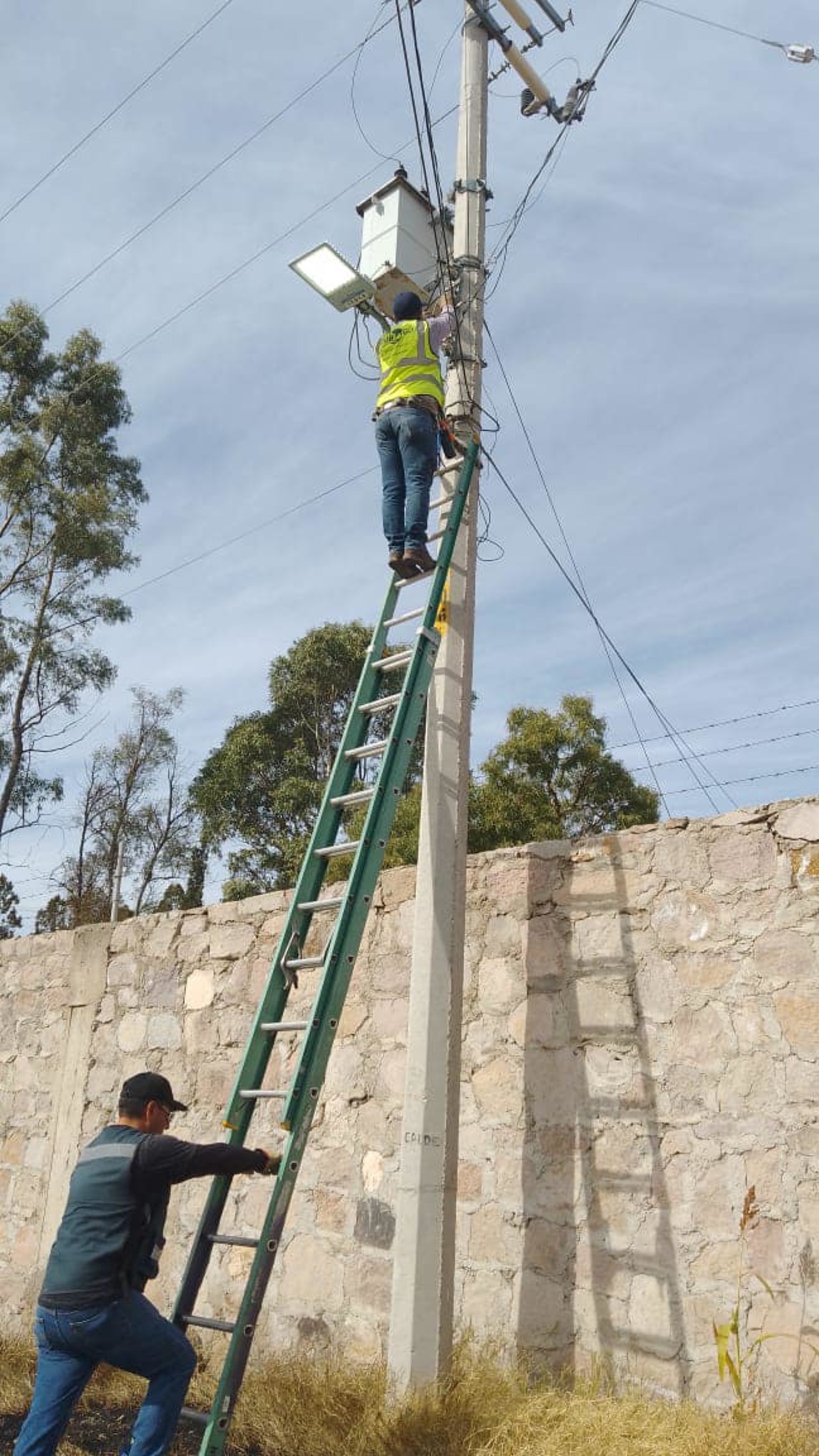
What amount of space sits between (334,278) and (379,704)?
8.30 ft

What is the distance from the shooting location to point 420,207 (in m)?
6.08

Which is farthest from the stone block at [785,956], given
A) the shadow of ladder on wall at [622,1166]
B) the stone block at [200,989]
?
the stone block at [200,989]

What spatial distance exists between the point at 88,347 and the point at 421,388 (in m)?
17.9

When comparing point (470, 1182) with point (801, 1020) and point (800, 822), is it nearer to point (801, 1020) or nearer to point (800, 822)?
point (801, 1020)

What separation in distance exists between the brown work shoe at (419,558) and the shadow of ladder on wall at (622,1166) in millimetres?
1424

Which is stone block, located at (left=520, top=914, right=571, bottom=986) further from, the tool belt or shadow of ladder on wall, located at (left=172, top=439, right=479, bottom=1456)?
the tool belt

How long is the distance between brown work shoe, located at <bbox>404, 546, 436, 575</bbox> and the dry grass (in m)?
3.11

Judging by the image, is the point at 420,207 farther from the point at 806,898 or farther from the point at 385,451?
the point at 806,898

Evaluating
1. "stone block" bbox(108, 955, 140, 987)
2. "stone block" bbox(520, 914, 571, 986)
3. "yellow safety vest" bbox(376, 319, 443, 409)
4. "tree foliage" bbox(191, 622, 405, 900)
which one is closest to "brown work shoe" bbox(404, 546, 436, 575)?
"yellow safety vest" bbox(376, 319, 443, 409)

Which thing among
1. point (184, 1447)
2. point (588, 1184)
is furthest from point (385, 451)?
point (184, 1447)

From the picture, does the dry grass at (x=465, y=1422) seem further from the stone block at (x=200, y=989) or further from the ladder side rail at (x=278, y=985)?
the stone block at (x=200, y=989)

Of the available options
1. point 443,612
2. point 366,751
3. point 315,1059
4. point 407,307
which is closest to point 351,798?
point 366,751

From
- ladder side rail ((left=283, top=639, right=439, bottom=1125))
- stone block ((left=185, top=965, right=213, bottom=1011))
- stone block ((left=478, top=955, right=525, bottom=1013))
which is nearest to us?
ladder side rail ((left=283, top=639, right=439, bottom=1125))

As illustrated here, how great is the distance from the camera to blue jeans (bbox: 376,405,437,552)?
4953 millimetres
